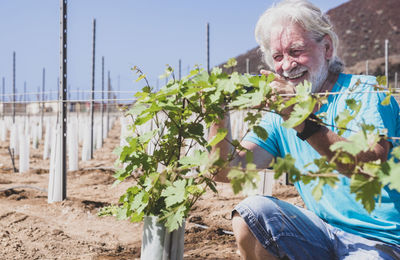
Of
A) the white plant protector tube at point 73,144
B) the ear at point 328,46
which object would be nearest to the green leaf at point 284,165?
the ear at point 328,46

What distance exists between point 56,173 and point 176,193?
3087mm

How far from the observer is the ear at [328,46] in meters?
2.16

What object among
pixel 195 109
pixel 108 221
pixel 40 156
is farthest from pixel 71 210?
pixel 40 156

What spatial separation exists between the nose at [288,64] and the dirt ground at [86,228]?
140 cm

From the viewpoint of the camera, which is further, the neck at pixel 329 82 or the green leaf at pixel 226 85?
the neck at pixel 329 82

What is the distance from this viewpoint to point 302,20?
2.06 metres

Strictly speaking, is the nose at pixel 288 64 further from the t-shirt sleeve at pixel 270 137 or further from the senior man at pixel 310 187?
the t-shirt sleeve at pixel 270 137

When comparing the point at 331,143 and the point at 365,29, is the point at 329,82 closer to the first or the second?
the point at 331,143

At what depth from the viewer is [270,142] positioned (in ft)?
7.20

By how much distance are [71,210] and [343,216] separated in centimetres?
295

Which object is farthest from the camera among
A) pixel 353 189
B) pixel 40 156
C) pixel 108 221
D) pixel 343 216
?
pixel 40 156

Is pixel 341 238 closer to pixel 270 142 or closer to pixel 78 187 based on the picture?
pixel 270 142

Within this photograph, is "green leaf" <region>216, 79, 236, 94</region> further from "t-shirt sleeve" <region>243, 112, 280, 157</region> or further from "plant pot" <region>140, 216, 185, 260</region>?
"t-shirt sleeve" <region>243, 112, 280, 157</region>

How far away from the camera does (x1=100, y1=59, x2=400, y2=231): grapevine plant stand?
0.91 m
